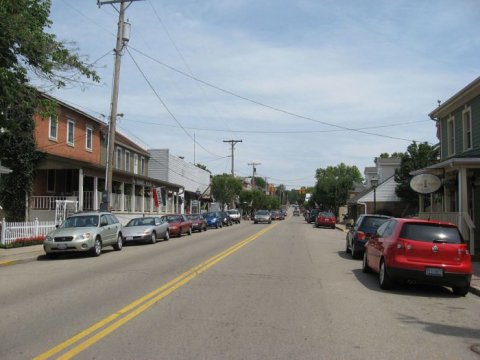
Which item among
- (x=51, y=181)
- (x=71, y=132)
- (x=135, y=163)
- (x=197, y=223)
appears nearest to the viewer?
(x=51, y=181)

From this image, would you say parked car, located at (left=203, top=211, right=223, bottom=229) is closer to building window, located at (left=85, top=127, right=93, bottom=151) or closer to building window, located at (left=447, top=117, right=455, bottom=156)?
building window, located at (left=85, top=127, right=93, bottom=151)

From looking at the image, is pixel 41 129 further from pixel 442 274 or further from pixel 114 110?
pixel 442 274

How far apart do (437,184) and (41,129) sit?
21.4 metres

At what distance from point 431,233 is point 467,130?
13.4 m

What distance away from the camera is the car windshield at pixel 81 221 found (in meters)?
19.3

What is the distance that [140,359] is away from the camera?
19.5 ft

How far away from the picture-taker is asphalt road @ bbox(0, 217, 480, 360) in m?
6.47

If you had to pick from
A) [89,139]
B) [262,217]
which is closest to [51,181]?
[89,139]

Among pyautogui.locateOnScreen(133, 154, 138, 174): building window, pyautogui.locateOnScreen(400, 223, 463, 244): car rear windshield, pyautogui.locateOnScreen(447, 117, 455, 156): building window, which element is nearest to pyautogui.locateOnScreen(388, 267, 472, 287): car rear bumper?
pyautogui.locateOnScreen(400, 223, 463, 244): car rear windshield

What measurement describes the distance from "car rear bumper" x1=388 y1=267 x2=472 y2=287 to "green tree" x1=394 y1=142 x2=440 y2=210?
2820cm

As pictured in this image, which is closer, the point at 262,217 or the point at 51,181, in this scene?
the point at 51,181

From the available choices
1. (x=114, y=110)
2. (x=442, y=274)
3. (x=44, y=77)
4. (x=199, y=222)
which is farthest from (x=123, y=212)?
(x=442, y=274)

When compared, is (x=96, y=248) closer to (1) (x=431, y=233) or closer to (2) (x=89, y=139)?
(1) (x=431, y=233)

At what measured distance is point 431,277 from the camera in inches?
432
